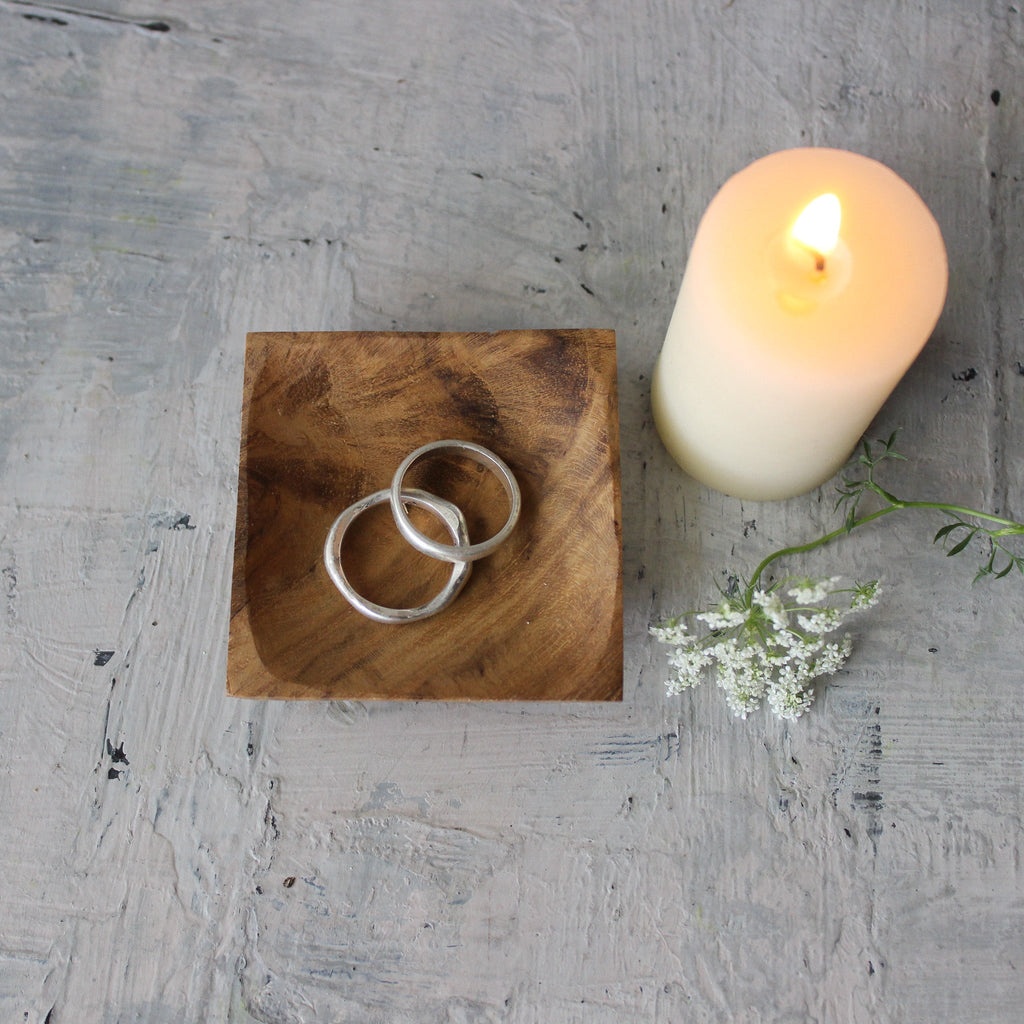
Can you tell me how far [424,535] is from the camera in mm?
442

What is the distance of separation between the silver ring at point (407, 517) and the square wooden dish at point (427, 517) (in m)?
0.01

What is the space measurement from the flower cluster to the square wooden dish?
0.06 meters

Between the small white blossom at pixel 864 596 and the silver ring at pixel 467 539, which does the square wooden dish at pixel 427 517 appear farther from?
the small white blossom at pixel 864 596

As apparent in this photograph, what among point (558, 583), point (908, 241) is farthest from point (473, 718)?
point (908, 241)

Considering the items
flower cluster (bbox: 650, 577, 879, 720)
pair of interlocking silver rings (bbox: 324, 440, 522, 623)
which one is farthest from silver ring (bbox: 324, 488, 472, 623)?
flower cluster (bbox: 650, 577, 879, 720)

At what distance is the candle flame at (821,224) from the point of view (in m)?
0.35

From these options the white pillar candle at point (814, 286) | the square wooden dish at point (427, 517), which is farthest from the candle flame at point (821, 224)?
the square wooden dish at point (427, 517)

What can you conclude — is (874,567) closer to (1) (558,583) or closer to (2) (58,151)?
(1) (558,583)

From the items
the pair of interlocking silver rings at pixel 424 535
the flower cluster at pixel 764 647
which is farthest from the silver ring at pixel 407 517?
the flower cluster at pixel 764 647

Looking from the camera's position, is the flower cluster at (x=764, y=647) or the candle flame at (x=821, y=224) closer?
the candle flame at (x=821, y=224)

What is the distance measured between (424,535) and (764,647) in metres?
0.20

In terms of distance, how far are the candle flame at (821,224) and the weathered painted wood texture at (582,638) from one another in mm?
171

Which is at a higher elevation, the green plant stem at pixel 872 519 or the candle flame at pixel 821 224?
the candle flame at pixel 821 224

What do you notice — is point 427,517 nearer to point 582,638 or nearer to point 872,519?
point 582,638
